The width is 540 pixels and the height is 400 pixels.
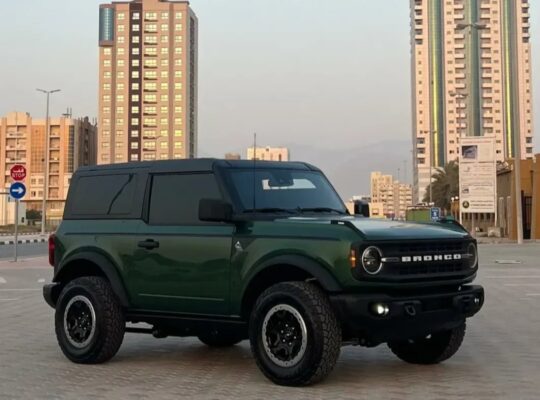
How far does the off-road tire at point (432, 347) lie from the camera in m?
7.37

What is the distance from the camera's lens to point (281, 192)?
743 cm

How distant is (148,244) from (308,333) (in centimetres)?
205

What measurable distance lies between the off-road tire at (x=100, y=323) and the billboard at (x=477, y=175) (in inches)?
1622

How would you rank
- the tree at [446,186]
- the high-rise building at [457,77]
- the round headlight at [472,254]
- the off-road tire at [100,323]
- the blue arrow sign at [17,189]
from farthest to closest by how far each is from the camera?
1. the high-rise building at [457,77]
2. the tree at [446,186]
3. the blue arrow sign at [17,189]
4. the off-road tire at [100,323]
5. the round headlight at [472,254]

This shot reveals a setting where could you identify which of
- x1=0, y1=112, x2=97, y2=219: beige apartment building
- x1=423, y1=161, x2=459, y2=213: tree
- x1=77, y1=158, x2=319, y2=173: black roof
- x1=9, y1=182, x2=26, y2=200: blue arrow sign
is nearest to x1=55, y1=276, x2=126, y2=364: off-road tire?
x1=77, y1=158, x2=319, y2=173: black roof

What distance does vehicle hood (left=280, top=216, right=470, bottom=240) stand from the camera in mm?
6219

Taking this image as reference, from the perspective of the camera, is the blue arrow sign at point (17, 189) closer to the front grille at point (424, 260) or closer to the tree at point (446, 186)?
the front grille at point (424, 260)

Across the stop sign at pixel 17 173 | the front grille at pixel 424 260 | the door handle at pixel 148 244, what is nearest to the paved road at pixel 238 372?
the front grille at pixel 424 260

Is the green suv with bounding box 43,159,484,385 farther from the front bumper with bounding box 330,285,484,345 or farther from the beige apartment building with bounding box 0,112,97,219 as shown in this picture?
the beige apartment building with bounding box 0,112,97,219

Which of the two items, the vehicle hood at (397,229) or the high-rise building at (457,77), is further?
the high-rise building at (457,77)

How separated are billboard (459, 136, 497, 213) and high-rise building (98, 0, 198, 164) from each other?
4760 inches

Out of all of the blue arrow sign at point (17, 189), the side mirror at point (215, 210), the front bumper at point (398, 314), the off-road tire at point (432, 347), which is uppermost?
the blue arrow sign at point (17, 189)

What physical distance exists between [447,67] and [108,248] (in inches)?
6688

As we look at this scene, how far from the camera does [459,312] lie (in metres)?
6.57
